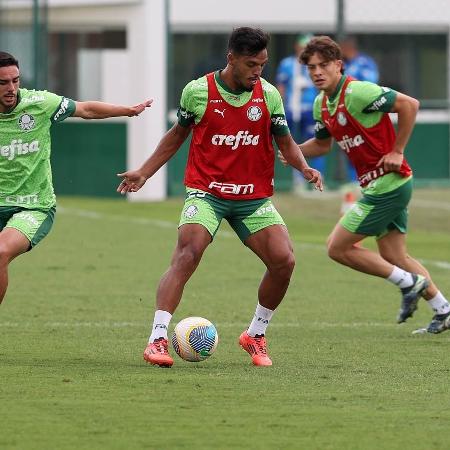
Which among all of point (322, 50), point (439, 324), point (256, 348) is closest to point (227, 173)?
point (256, 348)

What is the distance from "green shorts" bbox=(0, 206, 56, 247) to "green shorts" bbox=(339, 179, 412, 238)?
8.00ft

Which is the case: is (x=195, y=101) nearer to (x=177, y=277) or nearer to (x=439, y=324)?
(x=177, y=277)

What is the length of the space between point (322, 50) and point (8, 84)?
2394mm

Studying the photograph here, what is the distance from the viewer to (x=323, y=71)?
10820 millimetres

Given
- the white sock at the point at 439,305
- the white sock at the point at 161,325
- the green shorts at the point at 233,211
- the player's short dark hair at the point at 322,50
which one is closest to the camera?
the white sock at the point at 161,325

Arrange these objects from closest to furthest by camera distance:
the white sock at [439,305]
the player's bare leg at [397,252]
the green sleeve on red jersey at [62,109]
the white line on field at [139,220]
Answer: the green sleeve on red jersey at [62,109]
the white sock at [439,305]
the player's bare leg at [397,252]
the white line on field at [139,220]

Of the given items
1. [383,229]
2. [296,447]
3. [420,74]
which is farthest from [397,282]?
[420,74]

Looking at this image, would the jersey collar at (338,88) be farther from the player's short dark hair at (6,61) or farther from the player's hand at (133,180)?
the player's short dark hair at (6,61)

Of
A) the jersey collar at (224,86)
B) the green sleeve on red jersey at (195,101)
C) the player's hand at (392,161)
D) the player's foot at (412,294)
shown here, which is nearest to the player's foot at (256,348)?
the green sleeve on red jersey at (195,101)

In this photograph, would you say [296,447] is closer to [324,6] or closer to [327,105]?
[327,105]

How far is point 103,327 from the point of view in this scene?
1112cm

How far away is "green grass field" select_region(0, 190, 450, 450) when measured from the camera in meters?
7.13

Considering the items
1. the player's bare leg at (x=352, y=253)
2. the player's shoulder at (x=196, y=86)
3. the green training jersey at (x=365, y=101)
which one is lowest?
the player's bare leg at (x=352, y=253)

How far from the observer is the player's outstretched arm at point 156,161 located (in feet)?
30.8
